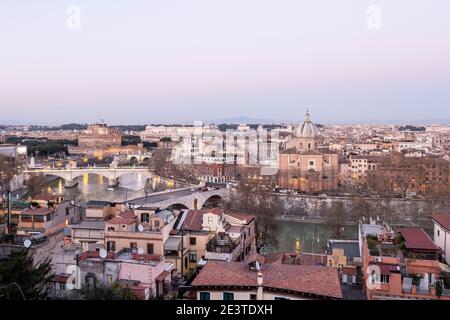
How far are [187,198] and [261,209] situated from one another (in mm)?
2383

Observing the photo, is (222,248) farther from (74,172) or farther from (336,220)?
(74,172)

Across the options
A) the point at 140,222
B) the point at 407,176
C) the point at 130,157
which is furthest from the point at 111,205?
the point at 130,157

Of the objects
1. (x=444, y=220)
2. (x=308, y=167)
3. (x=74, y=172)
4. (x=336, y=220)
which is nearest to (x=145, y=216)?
(x=444, y=220)

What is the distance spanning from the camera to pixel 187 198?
33.5 feet

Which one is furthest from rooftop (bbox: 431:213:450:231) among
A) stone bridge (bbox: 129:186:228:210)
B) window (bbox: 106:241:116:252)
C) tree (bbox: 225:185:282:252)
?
stone bridge (bbox: 129:186:228:210)

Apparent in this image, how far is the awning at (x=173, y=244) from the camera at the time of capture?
12.9 feet

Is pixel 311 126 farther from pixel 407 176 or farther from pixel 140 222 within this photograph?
pixel 140 222

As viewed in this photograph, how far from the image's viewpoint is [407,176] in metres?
13.5

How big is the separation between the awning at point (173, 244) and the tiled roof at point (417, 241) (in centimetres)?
173

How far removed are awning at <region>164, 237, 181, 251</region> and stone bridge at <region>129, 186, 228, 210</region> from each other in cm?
456

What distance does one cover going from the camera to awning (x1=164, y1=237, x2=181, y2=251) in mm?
3932

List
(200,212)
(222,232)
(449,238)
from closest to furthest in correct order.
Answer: (449,238) → (222,232) → (200,212)

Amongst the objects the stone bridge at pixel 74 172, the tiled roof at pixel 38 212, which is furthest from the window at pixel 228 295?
the stone bridge at pixel 74 172
